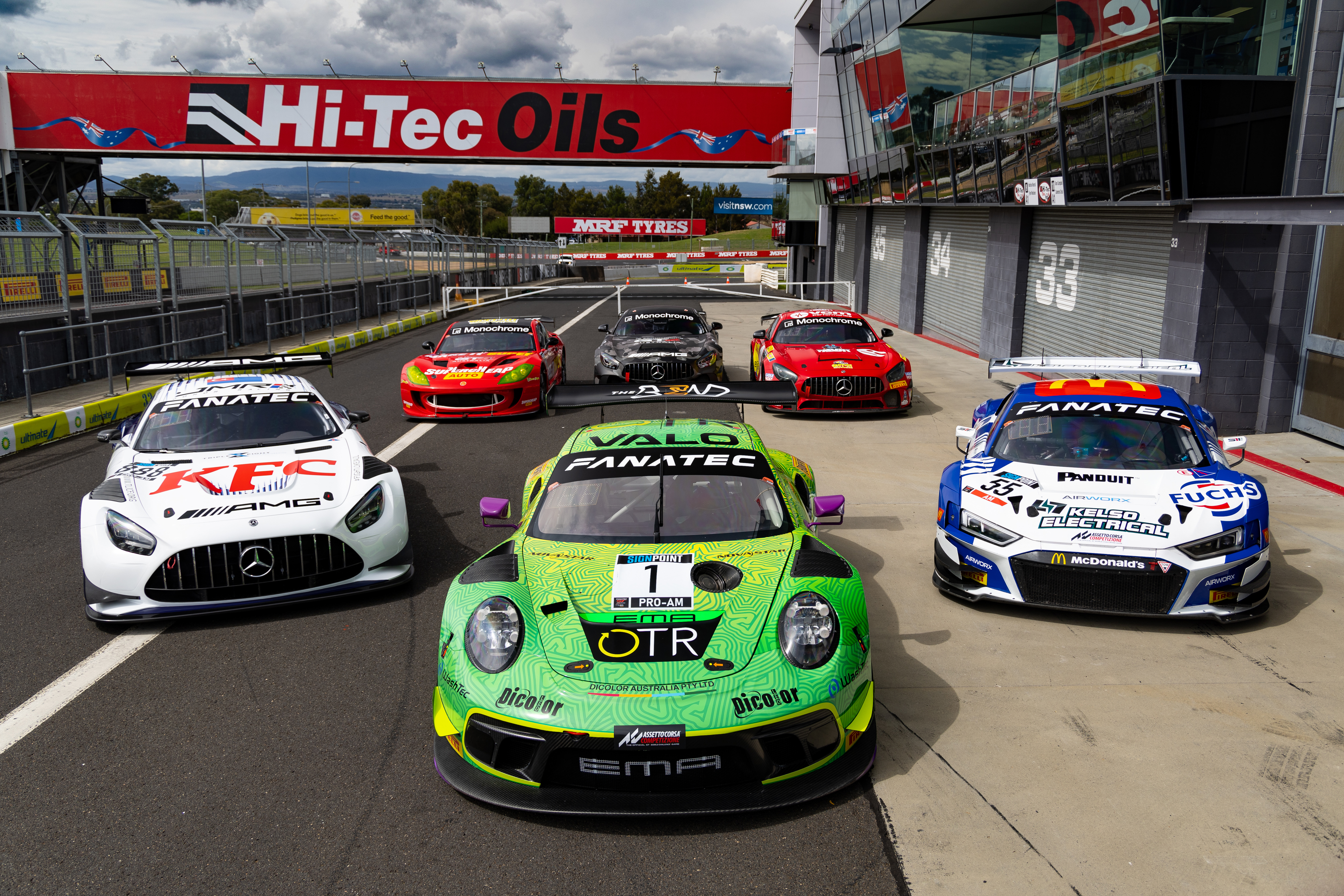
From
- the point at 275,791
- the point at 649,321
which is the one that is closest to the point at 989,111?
the point at 649,321

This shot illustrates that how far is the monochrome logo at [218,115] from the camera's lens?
129ft

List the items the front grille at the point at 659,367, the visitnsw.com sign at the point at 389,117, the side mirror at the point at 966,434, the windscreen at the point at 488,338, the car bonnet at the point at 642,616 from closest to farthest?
the car bonnet at the point at 642,616
the side mirror at the point at 966,434
the front grille at the point at 659,367
the windscreen at the point at 488,338
the visitnsw.com sign at the point at 389,117

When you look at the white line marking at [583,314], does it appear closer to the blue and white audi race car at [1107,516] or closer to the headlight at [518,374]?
the headlight at [518,374]

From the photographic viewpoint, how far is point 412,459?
1070 centimetres

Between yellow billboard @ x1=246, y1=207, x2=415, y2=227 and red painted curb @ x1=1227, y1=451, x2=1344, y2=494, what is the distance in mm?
77524

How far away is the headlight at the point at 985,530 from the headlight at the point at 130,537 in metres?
5.08

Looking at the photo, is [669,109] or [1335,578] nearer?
[1335,578]

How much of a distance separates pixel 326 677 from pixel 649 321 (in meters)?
10.6

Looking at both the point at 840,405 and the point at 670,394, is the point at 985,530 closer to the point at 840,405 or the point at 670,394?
the point at 670,394

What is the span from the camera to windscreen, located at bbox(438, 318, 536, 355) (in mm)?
13781

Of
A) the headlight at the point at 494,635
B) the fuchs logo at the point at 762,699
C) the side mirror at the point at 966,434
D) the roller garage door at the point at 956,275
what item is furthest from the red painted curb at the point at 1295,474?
the roller garage door at the point at 956,275

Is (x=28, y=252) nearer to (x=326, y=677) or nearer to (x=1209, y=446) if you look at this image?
(x=326, y=677)

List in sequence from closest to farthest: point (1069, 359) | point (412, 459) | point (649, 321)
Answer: point (1069, 359)
point (412, 459)
point (649, 321)

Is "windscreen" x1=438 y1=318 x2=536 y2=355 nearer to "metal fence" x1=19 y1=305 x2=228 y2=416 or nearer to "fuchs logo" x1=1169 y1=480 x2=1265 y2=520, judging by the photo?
"metal fence" x1=19 y1=305 x2=228 y2=416
